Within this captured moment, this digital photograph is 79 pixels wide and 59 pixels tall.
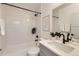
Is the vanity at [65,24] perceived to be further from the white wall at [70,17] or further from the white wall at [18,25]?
the white wall at [18,25]

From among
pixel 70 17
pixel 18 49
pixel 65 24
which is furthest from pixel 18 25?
pixel 70 17

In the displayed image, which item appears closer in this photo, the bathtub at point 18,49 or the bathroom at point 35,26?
the bathroom at point 35,26

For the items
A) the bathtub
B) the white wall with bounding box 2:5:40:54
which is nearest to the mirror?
the white wall with bounding box 2:5:40:54

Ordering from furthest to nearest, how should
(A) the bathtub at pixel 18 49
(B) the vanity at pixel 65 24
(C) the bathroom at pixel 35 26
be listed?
(A) the bathtub at pixel 18 49 < (C) the bathroom at pixel 35 26 < (B) the vanity at pixel 65 24

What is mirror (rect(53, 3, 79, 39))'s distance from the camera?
4.94 ft

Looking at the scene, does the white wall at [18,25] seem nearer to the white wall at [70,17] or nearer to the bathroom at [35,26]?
the bathroom at [35,26]

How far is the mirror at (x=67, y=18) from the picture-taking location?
4.94 ft

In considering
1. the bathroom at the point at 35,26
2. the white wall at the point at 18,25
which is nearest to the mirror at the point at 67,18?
the bathroom at the point at 35,26

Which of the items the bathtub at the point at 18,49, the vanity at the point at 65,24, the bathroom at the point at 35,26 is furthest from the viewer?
the bathtub at the point at 18,49

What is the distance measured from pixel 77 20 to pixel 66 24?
9.9 inches

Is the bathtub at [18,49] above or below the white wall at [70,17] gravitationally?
below

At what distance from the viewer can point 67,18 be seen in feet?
5.45

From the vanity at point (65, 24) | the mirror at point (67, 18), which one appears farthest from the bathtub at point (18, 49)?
the mirror at point (67, 18)

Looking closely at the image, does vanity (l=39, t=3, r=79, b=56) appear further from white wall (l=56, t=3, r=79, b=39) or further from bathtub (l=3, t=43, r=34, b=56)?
bathtub (l=3, t=43, r=34, b=56)
